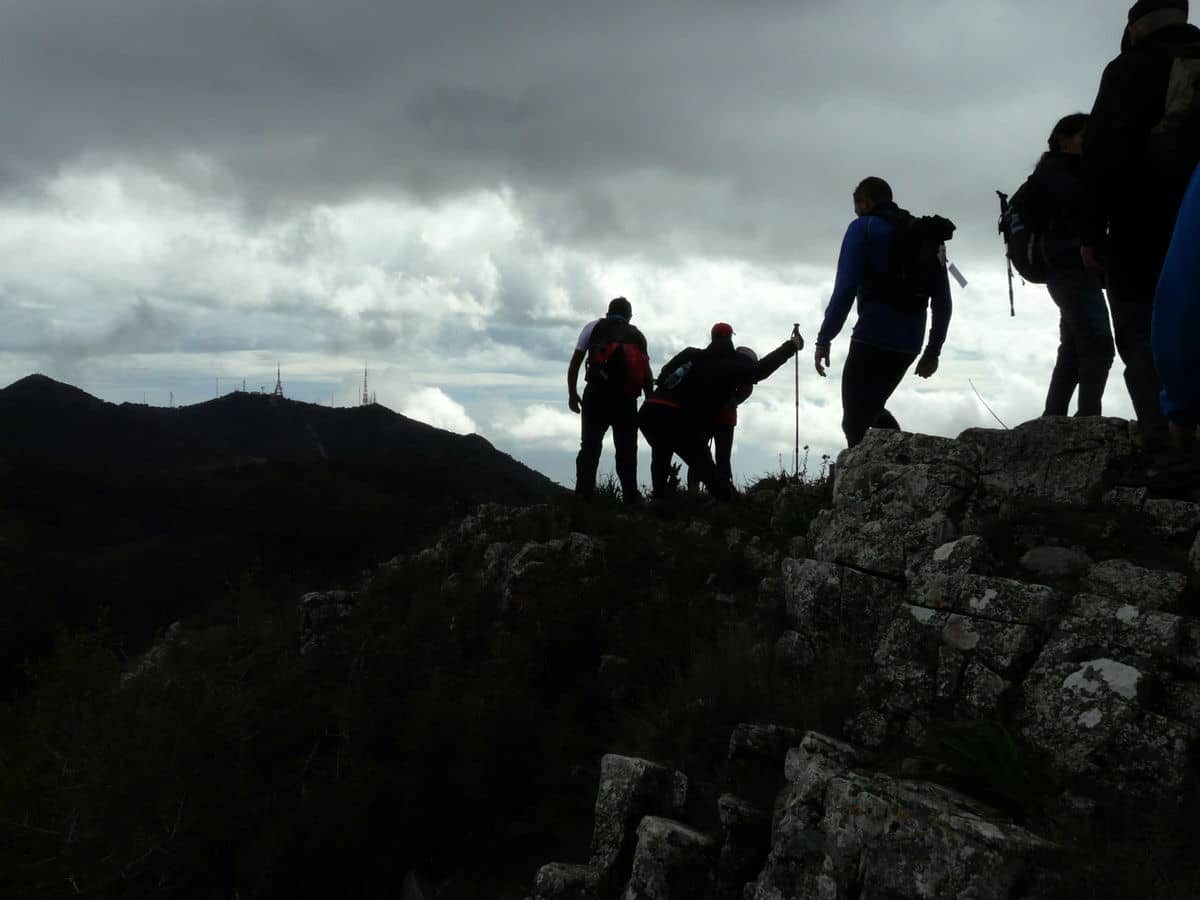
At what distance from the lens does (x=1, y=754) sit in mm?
7348

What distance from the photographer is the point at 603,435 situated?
1135cm

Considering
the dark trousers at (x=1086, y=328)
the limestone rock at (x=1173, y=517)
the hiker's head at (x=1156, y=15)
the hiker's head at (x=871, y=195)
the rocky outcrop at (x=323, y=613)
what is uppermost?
the hiker's head at (x=871, y=195)

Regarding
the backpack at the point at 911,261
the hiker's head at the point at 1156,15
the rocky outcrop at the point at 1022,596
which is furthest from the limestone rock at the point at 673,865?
the backpack at the point at 911,261

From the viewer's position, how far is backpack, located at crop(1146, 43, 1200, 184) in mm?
3863

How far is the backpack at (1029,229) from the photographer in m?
7.57

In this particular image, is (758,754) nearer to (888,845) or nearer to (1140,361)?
(888,845)

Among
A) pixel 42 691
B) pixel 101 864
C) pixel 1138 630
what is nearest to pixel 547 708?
pixel 101 864

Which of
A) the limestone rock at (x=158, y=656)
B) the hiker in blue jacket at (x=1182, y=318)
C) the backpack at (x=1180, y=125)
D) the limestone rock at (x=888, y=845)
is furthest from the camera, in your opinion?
the limestone rock at (x=158, y=656)

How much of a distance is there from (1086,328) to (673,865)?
5237 millimetres

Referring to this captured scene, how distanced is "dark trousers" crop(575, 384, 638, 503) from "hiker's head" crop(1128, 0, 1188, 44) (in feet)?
22.5

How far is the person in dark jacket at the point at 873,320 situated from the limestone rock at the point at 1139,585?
2828 mm

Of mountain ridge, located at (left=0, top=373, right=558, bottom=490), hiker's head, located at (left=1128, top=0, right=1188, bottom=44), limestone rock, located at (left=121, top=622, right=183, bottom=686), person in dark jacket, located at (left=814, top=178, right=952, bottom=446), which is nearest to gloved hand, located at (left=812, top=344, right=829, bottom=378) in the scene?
person in dark jacket, located at (left=814, top=178, right=952, bottom=446)

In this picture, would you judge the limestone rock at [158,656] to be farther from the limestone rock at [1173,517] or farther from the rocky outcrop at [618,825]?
the limestone rock at [1173,517]

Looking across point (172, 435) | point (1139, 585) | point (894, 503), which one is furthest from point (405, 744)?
point (172, 435)
